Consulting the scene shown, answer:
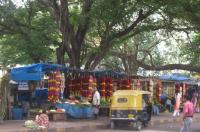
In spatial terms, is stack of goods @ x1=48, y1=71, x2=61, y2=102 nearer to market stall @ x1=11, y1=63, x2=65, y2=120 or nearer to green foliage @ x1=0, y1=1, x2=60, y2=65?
market stall @ x1=11, y1=63, x2=65, y2=120

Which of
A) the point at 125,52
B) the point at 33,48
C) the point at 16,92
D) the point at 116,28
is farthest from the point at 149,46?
the point at 16,92

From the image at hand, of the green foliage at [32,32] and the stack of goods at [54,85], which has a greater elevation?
the green foliage at [32,32]

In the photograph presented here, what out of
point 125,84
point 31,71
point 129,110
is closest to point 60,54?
point 125,84

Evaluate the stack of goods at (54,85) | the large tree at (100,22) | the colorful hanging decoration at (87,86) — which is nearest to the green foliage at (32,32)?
the large tree at (100,22)

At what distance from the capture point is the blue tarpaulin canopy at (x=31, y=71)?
63.9ft

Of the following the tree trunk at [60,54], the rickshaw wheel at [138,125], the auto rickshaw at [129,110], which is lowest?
the rickshaw wheel at [138,125]

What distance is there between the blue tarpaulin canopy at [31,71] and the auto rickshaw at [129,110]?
3.13 meters

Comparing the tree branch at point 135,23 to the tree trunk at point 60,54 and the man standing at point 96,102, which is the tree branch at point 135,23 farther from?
the man standing at point 96,102

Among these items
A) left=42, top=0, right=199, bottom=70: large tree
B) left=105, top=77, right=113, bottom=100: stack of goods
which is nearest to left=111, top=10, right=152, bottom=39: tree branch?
left=42, top=0, right=199, bottom=70: large tree

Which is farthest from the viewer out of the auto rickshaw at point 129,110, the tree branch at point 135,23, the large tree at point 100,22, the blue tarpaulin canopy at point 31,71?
the tree branch at point 135,23

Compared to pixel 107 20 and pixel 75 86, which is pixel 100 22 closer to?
pixel 107 20

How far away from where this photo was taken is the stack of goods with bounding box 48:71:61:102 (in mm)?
20406

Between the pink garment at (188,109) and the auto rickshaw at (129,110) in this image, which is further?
the auto rickshaw at (129,110)

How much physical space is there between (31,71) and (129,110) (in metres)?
4.51
